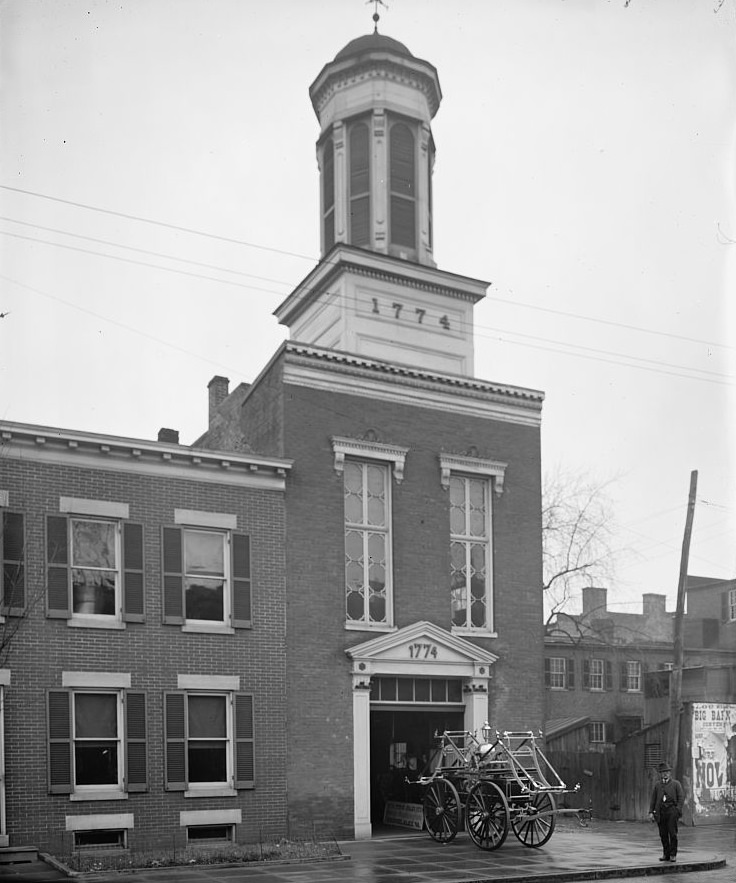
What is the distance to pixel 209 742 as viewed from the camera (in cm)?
2152

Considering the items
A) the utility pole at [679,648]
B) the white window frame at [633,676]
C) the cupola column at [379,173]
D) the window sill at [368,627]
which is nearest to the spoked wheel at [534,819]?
the window sill at [368,627]

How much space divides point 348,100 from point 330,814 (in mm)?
16165

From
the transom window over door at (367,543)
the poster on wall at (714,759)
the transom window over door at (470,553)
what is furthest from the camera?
the poster on wall at (714,759)

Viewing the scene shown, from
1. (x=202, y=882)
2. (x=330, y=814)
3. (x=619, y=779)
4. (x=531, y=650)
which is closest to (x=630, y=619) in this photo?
(x=619, y=779)

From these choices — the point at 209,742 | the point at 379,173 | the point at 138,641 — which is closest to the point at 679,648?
the point at 209,742

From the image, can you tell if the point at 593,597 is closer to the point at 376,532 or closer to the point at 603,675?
the point at 603,675

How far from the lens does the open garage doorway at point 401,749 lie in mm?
25359

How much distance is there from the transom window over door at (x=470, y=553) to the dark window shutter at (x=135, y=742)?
23.6 feet

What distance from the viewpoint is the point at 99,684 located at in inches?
802

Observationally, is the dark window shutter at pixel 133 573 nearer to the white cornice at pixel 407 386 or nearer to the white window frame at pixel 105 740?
the white window frame at pixel 105 740

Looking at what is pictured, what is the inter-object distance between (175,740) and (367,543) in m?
5.63

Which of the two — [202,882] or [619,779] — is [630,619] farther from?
[202,882]

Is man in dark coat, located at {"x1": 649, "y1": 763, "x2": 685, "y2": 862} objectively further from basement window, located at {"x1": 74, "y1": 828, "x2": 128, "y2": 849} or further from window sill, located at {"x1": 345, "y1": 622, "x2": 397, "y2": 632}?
basement window, located at {"x1": 74, "y1": 828, "x2": 128, "y2": 849}

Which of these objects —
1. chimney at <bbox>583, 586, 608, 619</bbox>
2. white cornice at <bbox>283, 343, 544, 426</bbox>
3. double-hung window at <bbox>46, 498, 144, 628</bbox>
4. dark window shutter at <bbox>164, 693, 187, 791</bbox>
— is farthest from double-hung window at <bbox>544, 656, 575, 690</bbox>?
double-hung window at <bbox>46, 498, 144, 628</bbox>
